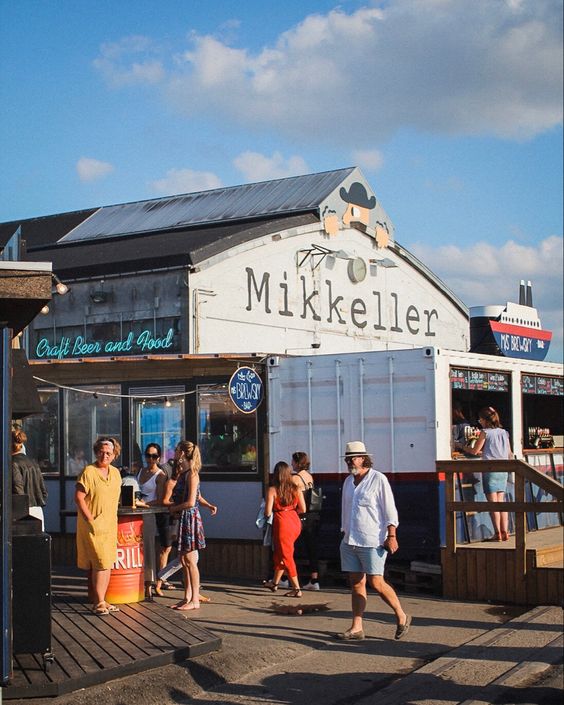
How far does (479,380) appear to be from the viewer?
555 inches

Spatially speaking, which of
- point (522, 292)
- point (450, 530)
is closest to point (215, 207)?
point (522, 292)

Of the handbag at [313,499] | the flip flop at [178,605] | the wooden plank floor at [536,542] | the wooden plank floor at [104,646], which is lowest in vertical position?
the flip flop at [178,605]

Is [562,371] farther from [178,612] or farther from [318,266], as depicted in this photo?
[318,266]

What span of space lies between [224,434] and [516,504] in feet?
14.7

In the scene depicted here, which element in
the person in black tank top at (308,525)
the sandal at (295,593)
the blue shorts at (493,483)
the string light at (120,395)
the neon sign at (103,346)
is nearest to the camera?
the sandal at (295,593)

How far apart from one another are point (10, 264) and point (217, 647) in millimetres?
3894

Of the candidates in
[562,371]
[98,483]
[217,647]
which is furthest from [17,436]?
[562,371]

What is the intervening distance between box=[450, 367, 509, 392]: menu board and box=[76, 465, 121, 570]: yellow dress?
16.4 feet

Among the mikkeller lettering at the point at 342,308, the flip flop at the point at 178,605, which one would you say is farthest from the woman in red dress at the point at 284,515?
the mikkeller lettering at the point at 342,308

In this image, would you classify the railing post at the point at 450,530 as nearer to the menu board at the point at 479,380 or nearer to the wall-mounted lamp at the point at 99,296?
the menu board at the point at 479,380

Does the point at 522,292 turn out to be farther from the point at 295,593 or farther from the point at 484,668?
the point at 484,668

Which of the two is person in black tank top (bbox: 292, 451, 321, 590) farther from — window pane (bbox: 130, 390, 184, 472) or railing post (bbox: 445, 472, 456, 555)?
window pane (bbox: 130, 390, 184, 472)

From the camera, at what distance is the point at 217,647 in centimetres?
882

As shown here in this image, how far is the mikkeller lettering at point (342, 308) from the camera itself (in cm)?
2512
